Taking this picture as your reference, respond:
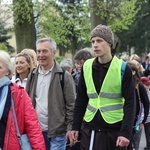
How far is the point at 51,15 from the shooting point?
2055cm

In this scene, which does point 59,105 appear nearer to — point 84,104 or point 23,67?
point 84,104

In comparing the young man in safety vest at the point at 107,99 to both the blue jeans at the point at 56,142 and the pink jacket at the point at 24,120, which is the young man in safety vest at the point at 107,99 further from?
the blue jeans at the point at 56,142

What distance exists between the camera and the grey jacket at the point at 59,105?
4.71 metres

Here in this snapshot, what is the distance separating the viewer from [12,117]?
364 centimetres

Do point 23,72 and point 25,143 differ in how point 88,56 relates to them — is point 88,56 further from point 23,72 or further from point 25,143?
point 25,143

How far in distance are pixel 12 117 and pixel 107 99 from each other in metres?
1.00

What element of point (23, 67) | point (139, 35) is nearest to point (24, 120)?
point (23, 67)

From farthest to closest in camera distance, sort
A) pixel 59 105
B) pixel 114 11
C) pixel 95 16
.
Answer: pixel 114 11
pixel 95 16
pixel 59 105

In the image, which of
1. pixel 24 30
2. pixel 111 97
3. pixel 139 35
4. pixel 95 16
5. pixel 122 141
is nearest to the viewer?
pixel 122 141

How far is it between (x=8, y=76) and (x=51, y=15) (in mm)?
16982

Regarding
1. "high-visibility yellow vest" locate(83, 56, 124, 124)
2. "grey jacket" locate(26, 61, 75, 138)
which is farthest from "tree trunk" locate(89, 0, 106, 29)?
"high-visibility yellow vest" locate(83, 56, 124, 124)

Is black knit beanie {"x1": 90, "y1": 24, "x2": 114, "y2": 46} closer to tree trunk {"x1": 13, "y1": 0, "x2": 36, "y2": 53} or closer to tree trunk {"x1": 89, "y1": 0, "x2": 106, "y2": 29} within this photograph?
tree trunk {"x1": 13, "y1": 0, "x2": 36, "y2": 53}

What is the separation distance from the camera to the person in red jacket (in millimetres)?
3641

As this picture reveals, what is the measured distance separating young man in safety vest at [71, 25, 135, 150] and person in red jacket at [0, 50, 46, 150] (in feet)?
2.04
